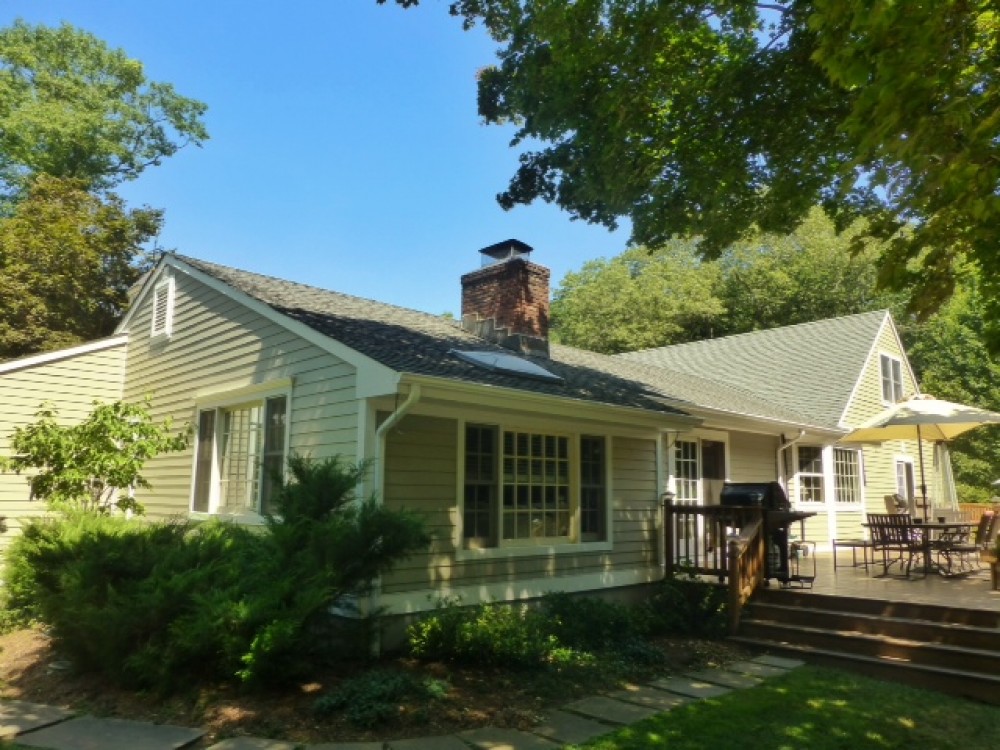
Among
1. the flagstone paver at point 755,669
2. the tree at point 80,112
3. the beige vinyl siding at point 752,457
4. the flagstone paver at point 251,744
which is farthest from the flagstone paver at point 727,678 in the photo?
the tree at point 80,112

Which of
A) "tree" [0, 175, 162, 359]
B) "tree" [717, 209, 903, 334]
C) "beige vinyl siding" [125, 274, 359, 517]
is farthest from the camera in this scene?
"tree" [717, 209, 903, 334]

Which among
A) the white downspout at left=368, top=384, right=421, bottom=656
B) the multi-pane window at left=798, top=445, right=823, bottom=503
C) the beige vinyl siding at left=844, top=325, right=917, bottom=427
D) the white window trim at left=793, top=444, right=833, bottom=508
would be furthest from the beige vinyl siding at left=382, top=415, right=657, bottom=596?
the beige vinyl siding at left=844, top=325, right=917, bottom=427

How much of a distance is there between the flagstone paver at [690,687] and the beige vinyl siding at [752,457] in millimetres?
6495

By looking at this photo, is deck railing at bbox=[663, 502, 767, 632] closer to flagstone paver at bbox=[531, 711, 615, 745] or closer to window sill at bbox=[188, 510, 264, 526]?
flagstone paver at bbox=[531, 711, 615, 745]

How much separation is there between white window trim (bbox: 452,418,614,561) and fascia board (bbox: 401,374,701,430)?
0.42m

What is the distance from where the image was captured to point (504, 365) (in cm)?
852

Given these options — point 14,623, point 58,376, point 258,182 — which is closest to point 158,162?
point 258,182

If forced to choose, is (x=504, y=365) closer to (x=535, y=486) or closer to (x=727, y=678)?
(x=535, y=486)

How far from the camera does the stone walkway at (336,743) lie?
4598 millimetres

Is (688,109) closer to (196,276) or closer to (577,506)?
(577,506)

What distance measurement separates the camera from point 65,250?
17.7 m

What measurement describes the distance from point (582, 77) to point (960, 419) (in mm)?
8180

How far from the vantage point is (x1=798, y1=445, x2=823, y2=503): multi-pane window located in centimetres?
1473

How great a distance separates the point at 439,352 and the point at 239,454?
3091 mm
